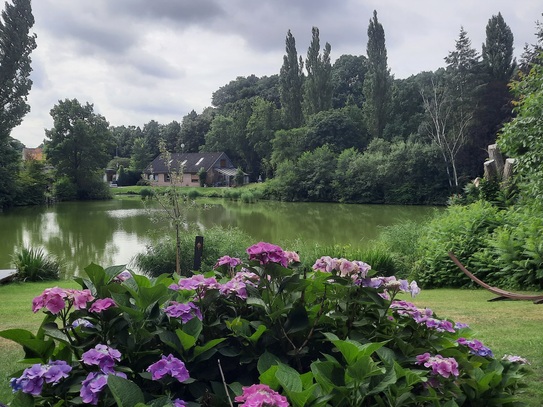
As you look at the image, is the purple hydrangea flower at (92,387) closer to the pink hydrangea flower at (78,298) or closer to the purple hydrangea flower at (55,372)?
the purple hydrangea flower at (55,372)

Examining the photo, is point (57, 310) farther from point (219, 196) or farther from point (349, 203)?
point (219, 196)

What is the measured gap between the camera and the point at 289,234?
63.5 feet

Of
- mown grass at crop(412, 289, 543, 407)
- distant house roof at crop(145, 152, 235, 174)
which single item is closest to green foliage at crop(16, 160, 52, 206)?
distant house roof at crop(145, 152, 235, 174)

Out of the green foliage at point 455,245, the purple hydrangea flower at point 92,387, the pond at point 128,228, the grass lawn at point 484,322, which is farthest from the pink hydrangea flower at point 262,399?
the pond at point 128,228

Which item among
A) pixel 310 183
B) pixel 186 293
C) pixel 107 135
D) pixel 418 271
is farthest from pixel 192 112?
pixel 186 293

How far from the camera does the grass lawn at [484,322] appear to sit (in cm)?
306

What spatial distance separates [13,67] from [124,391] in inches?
1323

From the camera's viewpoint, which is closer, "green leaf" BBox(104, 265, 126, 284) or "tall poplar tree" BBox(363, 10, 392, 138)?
"green leaf" BBox(104, 265, 126, 284)

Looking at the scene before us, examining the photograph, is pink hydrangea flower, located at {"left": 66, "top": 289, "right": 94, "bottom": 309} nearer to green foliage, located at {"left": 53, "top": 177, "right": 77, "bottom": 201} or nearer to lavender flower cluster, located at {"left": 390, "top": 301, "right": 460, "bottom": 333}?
lavender flower cluster, located at {"left": 390, "top": 301, "right": 460, "bottom": 333}

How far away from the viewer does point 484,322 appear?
469 cm

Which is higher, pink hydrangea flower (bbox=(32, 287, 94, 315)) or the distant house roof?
the distant house roof

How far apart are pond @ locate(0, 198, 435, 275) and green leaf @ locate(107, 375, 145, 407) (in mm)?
9664

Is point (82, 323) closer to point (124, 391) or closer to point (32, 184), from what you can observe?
point (124, 391)

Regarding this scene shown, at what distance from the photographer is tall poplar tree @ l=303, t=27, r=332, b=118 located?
47094 mm
